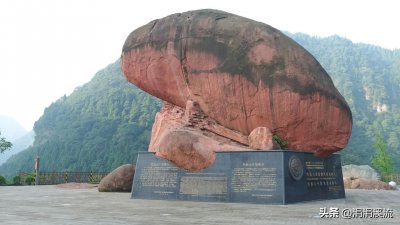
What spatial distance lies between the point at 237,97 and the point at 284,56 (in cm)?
200

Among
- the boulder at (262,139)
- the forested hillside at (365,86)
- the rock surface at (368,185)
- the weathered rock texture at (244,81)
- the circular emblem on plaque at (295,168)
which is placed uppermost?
the forested hillside at (365,86)

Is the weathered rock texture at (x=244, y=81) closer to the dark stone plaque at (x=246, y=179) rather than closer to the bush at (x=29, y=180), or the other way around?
the dark stone plaque at (x=246, y=179)

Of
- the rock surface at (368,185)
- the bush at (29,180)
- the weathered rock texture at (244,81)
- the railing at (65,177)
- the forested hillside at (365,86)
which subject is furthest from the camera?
the forested hillside at (365,86)

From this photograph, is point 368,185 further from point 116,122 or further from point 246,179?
point 116,122

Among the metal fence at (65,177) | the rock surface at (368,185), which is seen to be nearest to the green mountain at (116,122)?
the metal fence at (65,177)

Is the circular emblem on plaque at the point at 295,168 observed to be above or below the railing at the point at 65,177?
above

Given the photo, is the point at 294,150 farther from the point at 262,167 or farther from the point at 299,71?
the point at 299,71

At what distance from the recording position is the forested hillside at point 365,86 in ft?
233

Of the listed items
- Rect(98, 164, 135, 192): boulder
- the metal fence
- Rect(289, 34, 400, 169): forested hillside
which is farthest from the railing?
Rect(289, 34, 400, 169): forested hillside

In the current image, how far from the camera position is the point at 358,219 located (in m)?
8.18

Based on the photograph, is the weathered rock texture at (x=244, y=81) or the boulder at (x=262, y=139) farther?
the weathered rock texture at (x=244, y=81)

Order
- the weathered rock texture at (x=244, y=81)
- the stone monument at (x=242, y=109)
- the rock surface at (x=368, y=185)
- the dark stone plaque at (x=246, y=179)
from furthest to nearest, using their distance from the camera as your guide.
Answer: the rock surface at (x=368, y=185) → the weathered rock texture at (x=244, y=81) → the stone monument at (x=242, y=109) → the dark stone plaque at (x=246, y=179)

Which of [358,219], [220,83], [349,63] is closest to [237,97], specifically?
[220,83]

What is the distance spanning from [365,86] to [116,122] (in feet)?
212
